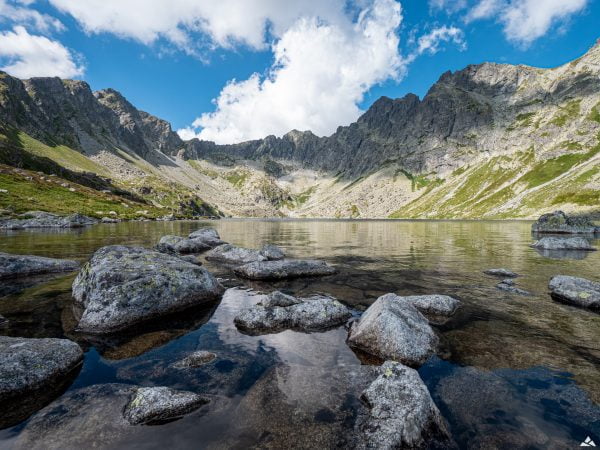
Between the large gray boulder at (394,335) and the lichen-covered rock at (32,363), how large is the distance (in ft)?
32.6

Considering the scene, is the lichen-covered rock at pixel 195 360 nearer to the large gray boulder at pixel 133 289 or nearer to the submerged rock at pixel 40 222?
the large gray boulder at pixel 133 289

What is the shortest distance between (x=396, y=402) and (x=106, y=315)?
12.4m

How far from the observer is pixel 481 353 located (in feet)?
36.1

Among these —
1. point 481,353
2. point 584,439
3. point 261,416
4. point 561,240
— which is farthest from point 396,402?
point 561,240

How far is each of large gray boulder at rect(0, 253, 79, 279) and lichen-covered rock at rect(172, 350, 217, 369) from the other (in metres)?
20.4

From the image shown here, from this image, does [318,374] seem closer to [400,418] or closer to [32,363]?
[400,418]

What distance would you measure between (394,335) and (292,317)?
483 centimetres

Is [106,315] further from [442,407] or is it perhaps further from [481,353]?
[481,353]

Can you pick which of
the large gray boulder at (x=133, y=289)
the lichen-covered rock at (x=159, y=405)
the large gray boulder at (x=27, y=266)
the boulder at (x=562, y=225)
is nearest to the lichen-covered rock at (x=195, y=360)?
the lichen-covered rock at (x=159, y=405)

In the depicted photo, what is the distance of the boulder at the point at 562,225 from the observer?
7075 centimetres

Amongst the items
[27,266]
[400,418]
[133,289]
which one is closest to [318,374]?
[400,418]

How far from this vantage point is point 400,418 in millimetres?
6938

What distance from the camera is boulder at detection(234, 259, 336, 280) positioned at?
22.9 metres

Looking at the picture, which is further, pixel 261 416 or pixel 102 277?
pixel 102 277
